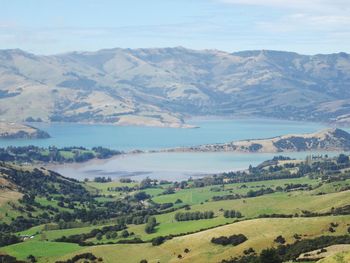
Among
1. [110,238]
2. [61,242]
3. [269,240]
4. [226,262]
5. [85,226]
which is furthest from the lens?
[85,226]

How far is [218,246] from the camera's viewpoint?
4545 inches

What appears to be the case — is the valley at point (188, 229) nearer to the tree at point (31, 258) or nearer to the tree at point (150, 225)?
the tree at point (150, 225)

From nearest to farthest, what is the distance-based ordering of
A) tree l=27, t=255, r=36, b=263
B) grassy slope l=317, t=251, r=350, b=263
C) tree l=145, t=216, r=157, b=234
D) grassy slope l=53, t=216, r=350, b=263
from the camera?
grassy slope l=317, t=251, r=350, b=263 → grassy slope l=53, t=216, r=350, b=263 → tree l=27, t=255, r=36, b=263 → tree l=145, t=216, r=157, b=234

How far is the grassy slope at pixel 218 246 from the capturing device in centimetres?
10956

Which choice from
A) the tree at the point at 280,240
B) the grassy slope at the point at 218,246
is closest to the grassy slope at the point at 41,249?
the grassy slope at the point at 218,246

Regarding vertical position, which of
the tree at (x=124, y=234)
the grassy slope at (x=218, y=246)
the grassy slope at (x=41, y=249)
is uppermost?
the grassy slope at (x=218, y=246)

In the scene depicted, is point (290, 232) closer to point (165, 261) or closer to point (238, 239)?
point (238, 239)

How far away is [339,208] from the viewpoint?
5556 inches

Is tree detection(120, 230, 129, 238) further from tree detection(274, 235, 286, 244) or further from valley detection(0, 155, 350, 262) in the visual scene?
tree detection(274, 235, 286, 244)

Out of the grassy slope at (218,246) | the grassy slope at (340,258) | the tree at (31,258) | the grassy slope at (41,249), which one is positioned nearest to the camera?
the grassy slope at (340,258)

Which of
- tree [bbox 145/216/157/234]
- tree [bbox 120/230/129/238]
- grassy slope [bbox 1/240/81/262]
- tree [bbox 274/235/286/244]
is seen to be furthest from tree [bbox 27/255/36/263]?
tree [bbox 274/235/286/244]

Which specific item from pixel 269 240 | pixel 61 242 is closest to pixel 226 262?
pixel 269 240

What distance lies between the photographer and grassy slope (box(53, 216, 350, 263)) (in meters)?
110

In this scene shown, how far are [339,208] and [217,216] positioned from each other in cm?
3611
